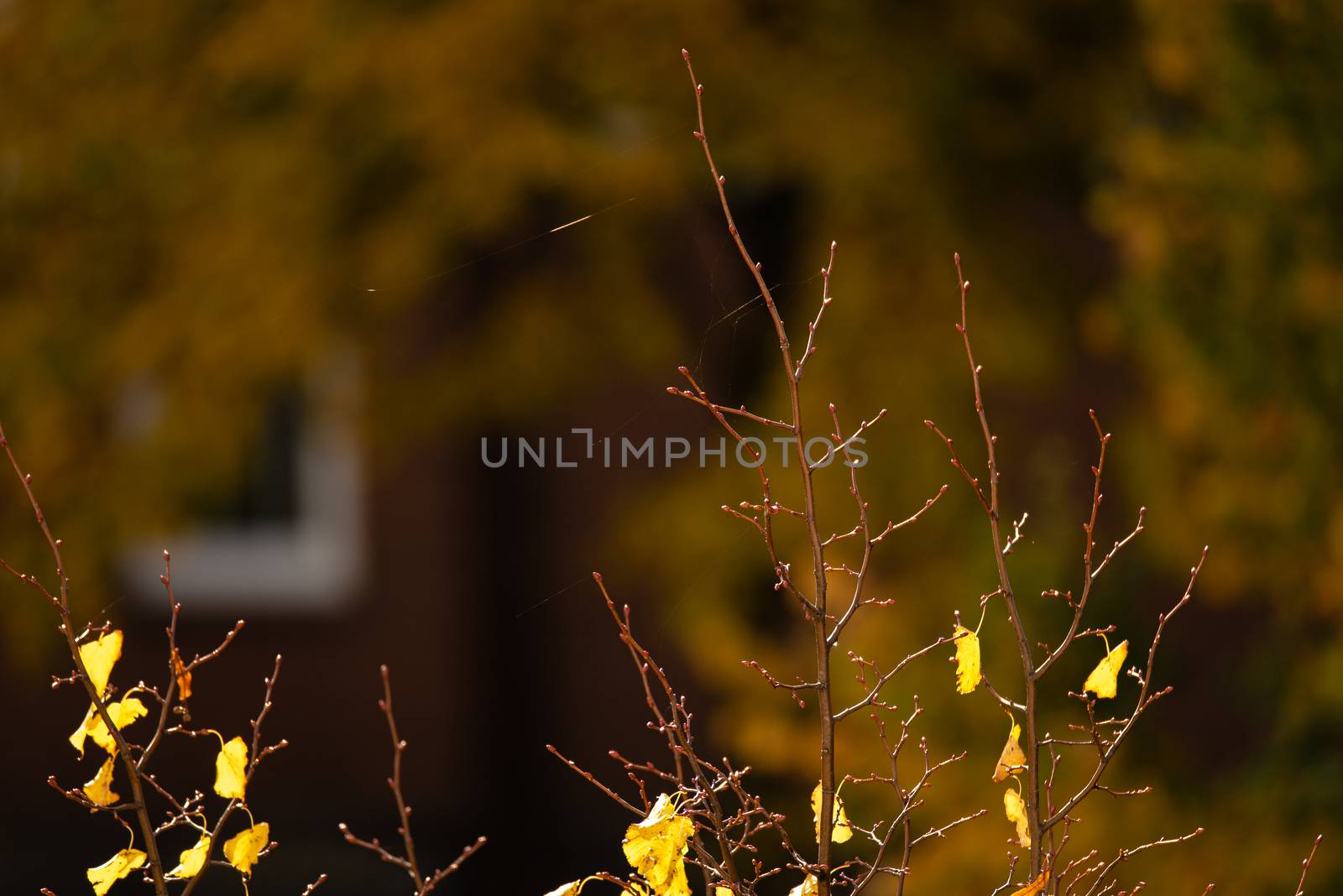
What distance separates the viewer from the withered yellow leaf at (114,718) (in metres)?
1.21

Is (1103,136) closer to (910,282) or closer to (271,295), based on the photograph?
(910,282)

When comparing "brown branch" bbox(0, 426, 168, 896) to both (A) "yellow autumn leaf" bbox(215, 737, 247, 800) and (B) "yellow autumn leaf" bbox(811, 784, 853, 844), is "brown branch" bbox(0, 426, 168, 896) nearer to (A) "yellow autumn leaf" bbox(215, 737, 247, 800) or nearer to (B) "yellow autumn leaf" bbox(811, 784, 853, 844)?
(A) "yellow autumn leaf" bbox(215, 737, 247, 800)

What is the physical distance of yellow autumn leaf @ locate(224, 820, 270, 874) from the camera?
1171 millimetres

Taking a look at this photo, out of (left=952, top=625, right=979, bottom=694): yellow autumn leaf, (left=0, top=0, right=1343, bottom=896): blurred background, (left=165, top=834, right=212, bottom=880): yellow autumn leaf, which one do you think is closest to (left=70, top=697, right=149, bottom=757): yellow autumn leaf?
(left=165, top=834, right=212, bottom=880): yellow autumn leaf

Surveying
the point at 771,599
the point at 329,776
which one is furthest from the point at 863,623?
the point at 329,776

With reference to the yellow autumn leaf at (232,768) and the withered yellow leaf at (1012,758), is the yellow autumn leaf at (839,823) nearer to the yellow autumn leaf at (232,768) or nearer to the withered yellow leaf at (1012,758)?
the withered yellow leaf at (1012,758)

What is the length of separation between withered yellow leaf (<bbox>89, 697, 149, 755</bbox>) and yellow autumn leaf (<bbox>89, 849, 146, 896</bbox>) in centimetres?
8

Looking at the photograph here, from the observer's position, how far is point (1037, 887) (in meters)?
1.11

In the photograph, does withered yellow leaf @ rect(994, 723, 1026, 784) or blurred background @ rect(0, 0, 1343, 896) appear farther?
blurred background @ rect(0, 0, 1343, 896)

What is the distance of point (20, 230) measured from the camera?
4258 mm

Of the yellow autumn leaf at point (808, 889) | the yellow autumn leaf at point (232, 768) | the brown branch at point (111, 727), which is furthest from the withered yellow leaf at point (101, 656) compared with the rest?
the yellow autumn leaf at point (808, 889)

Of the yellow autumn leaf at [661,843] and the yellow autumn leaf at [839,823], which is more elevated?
the yellow autumn leaf at [661,843]

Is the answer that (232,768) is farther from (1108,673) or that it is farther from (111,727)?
(1108,673)

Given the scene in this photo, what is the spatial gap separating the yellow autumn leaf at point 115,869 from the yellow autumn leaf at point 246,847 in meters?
0.07
